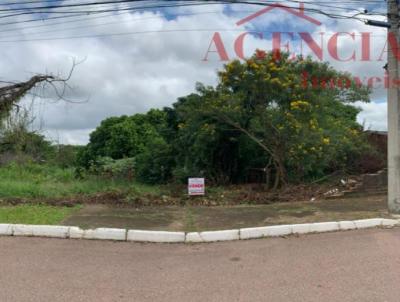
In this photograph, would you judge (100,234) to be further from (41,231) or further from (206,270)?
(206,270)

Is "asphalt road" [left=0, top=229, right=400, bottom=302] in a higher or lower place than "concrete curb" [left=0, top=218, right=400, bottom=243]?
lower

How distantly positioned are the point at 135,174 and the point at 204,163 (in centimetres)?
Answer: 349

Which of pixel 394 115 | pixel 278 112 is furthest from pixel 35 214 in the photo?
pixel 394 115

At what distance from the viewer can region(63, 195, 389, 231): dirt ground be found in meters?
7.24

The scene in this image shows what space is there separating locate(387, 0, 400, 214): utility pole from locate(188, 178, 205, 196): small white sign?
4289 mm

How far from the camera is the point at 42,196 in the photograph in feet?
31.5

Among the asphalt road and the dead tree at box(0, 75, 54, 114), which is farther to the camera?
the dead tree at box(0, 75, 54, 114)

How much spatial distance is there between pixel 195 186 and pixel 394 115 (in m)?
4.72

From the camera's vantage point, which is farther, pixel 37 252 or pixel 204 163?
pixel 204 163

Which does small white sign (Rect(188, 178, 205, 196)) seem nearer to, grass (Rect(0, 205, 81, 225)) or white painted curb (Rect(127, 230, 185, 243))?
grass (Rect(0, 205, 81, 225))

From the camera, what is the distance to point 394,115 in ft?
25.9

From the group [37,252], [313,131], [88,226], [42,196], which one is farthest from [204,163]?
[37,252]

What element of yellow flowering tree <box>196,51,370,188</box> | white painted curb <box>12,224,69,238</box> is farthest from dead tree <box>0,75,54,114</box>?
white painted curb <box>12,224,69,238</box>

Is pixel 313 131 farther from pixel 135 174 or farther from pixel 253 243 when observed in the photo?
pixel 135 174
